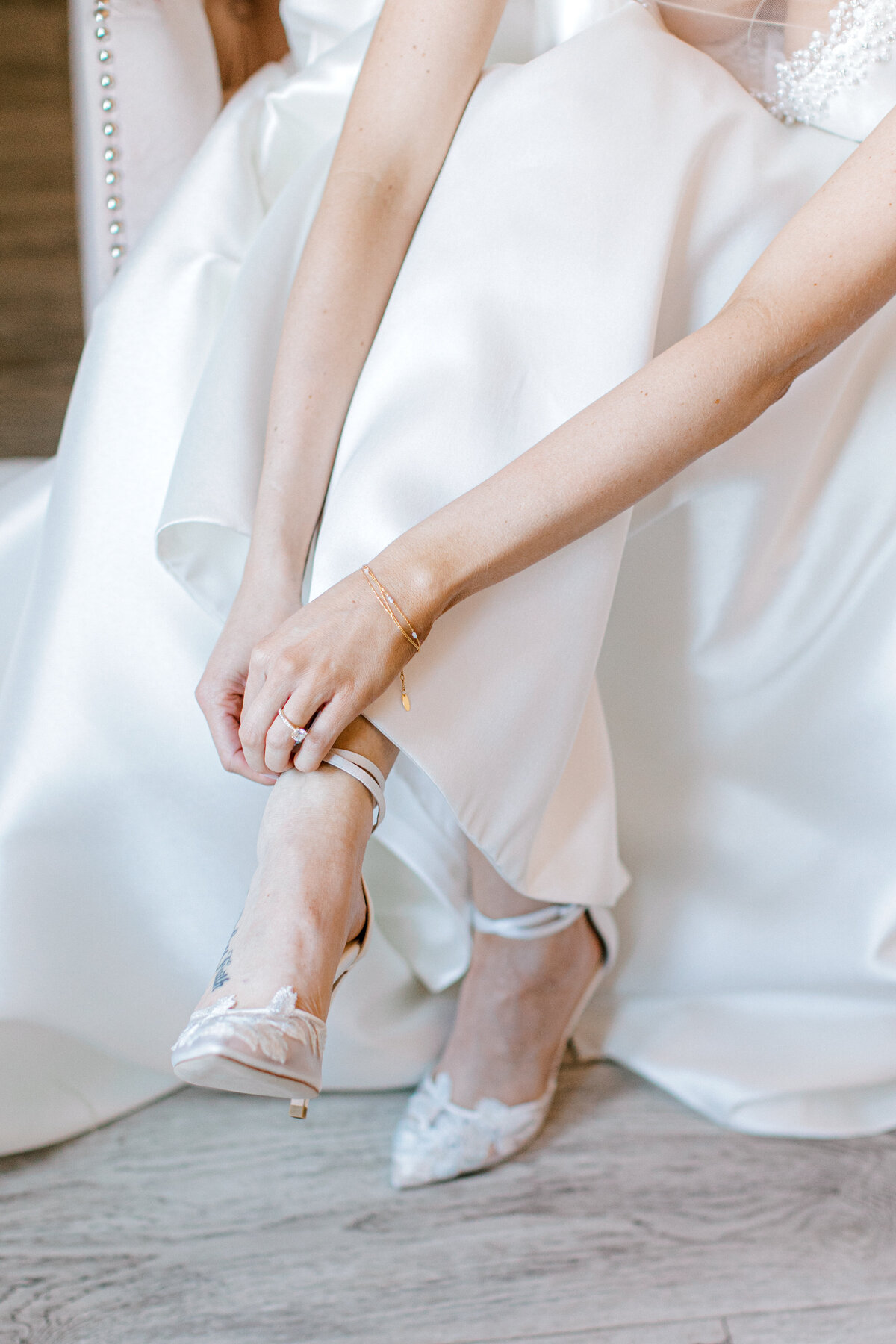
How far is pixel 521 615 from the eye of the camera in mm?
748

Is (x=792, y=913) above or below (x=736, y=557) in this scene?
below

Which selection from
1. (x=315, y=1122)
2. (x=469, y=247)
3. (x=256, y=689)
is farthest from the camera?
(x=315, y=1122)

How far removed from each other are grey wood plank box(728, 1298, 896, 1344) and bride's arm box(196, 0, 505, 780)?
656mm

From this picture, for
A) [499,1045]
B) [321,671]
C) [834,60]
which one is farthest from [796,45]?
[499,1045]

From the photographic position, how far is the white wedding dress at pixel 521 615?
771 mm

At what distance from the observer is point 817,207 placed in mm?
739

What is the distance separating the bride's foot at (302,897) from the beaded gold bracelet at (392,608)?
0.33 feet

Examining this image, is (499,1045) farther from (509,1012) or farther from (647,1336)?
(647,1336)

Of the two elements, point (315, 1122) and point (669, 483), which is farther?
point (315, 1122)

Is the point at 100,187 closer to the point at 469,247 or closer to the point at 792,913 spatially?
the point at 469,247

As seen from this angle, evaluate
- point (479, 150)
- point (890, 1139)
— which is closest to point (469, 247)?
point (479, 150)

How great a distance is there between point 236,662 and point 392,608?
0.16 m

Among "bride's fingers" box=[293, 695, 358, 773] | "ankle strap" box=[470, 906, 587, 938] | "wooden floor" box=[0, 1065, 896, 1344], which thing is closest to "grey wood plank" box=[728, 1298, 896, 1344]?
"wooden floor" box=[0, 1065, 896, 1344]

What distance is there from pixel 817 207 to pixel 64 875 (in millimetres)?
784
